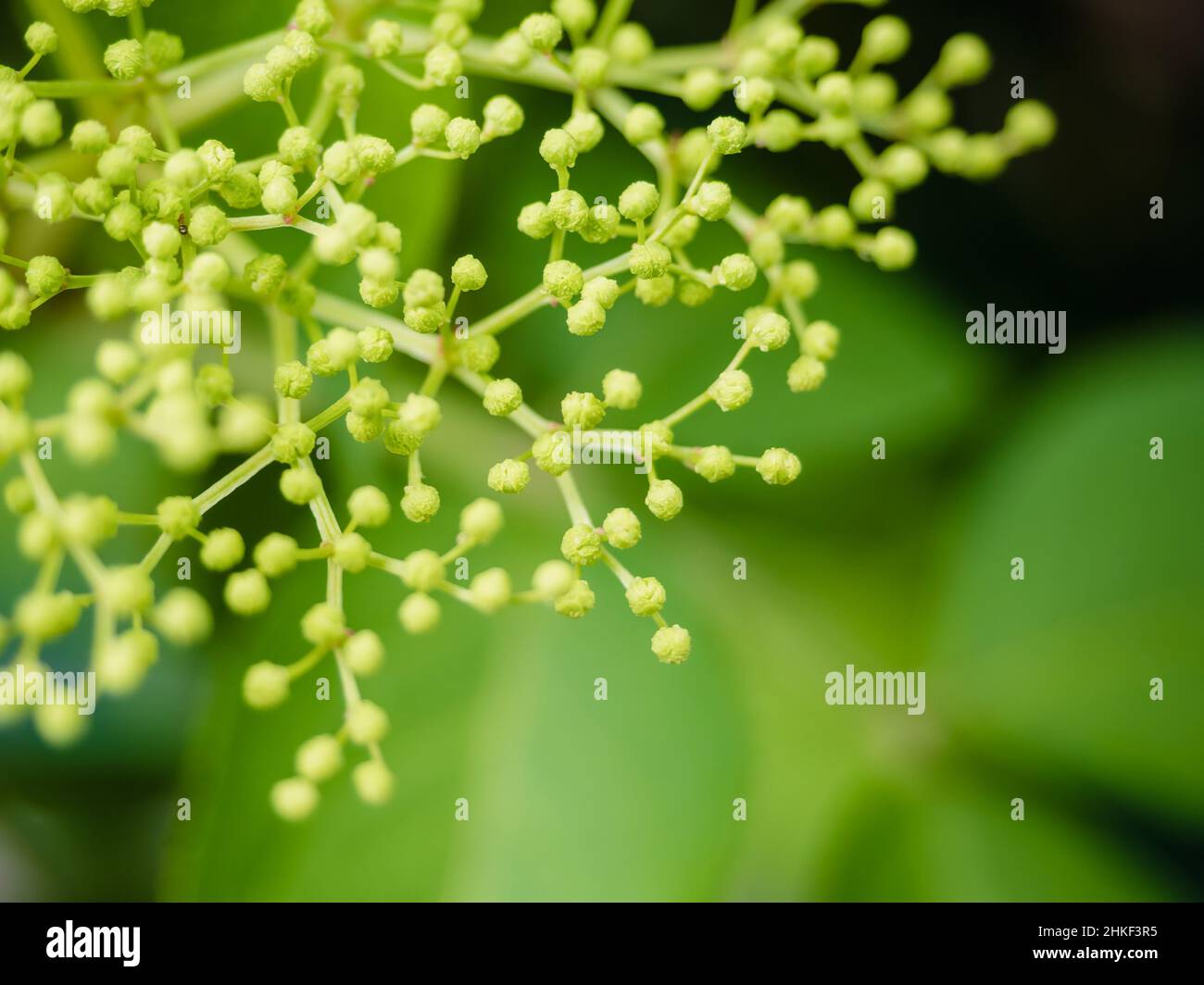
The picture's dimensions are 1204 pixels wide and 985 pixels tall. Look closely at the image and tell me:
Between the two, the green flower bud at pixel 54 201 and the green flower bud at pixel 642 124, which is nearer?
the green flower bud at pixel 54 201

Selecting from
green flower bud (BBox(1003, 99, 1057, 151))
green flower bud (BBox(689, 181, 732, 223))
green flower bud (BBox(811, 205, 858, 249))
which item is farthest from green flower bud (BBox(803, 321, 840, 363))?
green flower bud (BBox(1003, 99, 1057, 151))

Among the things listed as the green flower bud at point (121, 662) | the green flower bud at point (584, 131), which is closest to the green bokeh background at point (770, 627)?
the green flower bud at point (584, 131)

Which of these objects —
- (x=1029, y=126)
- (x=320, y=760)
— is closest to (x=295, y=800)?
(x=320, y=760)

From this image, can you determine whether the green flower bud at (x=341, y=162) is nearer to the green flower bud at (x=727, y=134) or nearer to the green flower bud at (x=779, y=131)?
the green flower bud at (x=727, y=134)

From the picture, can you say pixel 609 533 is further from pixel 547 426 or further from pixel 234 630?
pixel 234 630

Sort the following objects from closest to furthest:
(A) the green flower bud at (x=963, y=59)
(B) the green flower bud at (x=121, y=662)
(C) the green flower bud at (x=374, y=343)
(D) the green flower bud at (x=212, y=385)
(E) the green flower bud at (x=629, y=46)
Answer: (B) the green flower bud at (x=121, y=662) → (D) the green flower bud at (x=212, y=385) → (C) the green flower bud at (x=374, y=343) → (E) the green flower bud at (x=629, y=46) → (A) the green flower bud at (x=963, y=59)

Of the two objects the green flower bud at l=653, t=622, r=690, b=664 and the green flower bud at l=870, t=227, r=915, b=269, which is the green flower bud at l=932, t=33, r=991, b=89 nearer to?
the green flower bud at l=870, t=227, r=915, b=269

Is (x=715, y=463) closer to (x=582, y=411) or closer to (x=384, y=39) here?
(x=582, y=411)
